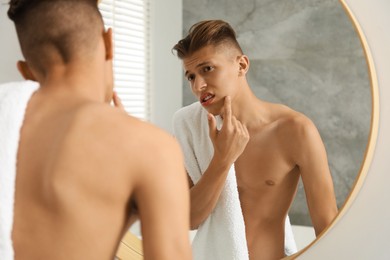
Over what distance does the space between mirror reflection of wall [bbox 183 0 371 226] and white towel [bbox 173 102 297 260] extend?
0.10 metres

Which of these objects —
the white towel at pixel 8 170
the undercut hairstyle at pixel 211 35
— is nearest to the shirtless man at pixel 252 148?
the undercut hairstyle at pixel 211 35

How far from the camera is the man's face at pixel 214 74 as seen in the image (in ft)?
2.93

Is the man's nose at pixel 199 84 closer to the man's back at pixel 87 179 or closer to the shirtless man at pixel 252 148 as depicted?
the shirtless man at pixel 252 148

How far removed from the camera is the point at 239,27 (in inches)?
35.8

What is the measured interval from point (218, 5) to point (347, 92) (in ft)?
0.94

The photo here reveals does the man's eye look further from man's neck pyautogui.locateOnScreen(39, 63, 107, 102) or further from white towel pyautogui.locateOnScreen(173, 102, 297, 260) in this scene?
man's neck pyautogui.locateOnScreen(39, 63, 107, 102)

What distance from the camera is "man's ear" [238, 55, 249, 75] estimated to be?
0.90 metres

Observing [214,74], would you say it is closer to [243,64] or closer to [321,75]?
[243,64]

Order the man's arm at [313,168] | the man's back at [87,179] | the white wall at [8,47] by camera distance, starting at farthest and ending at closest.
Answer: the white wall at [8,47]
the man's arm at [313,168]
the man's back at [87,179]

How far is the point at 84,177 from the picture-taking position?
22.1 inches

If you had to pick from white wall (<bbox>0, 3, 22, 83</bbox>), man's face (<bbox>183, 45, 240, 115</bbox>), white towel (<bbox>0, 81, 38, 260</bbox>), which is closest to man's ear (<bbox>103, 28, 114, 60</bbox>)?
white towel (<bbox>0, 81, 38, 260</bbox>)

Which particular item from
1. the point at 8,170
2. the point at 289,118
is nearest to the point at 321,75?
the point at 289,118

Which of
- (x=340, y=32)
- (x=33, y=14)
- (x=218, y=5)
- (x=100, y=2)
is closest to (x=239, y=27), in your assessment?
(x=218, y=5)

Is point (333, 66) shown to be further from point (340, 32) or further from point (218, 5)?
point (218, 5)
